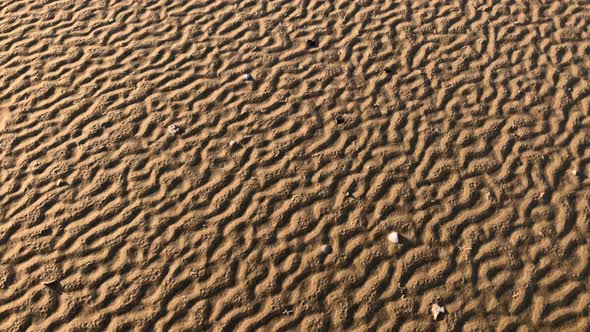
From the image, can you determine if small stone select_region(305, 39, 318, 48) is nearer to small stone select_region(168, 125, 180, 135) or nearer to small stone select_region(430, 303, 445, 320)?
small stone select_region(168, 125, 180, 135)

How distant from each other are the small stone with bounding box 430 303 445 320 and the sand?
0.08 m

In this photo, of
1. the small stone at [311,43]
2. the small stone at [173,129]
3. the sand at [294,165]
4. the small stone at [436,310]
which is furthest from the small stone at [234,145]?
the small stone at [436,310]

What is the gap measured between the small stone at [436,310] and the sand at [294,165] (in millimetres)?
75

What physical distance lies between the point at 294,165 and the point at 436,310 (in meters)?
2.42

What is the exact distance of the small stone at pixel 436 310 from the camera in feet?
20.1

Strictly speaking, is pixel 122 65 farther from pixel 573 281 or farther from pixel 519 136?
pixel 573 281

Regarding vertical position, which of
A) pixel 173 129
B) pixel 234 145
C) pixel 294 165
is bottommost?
pixel 294 165

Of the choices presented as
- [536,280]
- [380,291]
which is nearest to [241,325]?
[380,291]

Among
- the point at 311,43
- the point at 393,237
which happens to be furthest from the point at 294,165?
the point at 311,43

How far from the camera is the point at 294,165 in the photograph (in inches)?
291

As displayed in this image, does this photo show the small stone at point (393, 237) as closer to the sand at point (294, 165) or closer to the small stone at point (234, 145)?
the sand at point (294, 165)

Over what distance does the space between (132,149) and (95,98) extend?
1165 mm

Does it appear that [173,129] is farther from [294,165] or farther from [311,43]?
[311,43]

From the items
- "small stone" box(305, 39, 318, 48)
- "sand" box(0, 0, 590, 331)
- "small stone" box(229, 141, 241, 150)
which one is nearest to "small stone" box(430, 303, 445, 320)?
"sand" box(0, 0, 590, 331)
